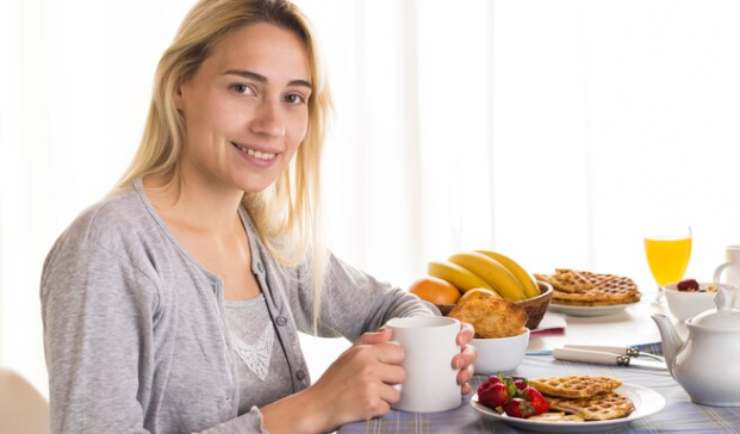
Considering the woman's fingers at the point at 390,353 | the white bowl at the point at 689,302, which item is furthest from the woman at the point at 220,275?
the white bowl at the point at 689,302

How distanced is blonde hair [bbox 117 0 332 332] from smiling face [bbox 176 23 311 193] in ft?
0.06

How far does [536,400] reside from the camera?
1160 millimetres

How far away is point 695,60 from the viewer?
136 inches

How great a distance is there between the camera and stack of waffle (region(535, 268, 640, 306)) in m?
1.85

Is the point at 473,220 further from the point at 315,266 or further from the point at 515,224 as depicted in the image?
the point at 315,266

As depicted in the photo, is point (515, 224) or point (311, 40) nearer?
point (311, 40)

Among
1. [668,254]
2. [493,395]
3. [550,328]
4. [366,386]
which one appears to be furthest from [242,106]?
[668,254]

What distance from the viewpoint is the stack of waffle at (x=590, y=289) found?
185 centimetres

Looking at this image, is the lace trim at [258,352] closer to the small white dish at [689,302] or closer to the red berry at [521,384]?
the red berry at [521,384]

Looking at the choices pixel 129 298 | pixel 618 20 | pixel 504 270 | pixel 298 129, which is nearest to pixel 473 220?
pixel 618 20

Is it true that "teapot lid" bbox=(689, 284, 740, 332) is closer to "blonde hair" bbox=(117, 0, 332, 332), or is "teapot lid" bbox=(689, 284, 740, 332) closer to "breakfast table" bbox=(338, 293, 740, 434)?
"breakfast table" bbox=(338, 293, 740, 434)

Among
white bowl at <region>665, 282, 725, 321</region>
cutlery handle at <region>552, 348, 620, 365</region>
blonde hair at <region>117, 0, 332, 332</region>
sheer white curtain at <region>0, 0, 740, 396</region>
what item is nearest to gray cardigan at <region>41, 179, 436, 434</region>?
blonde hair at <region>117, 0, 332, 332</region>

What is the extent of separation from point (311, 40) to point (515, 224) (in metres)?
2.18

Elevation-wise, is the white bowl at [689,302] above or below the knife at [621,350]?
above
